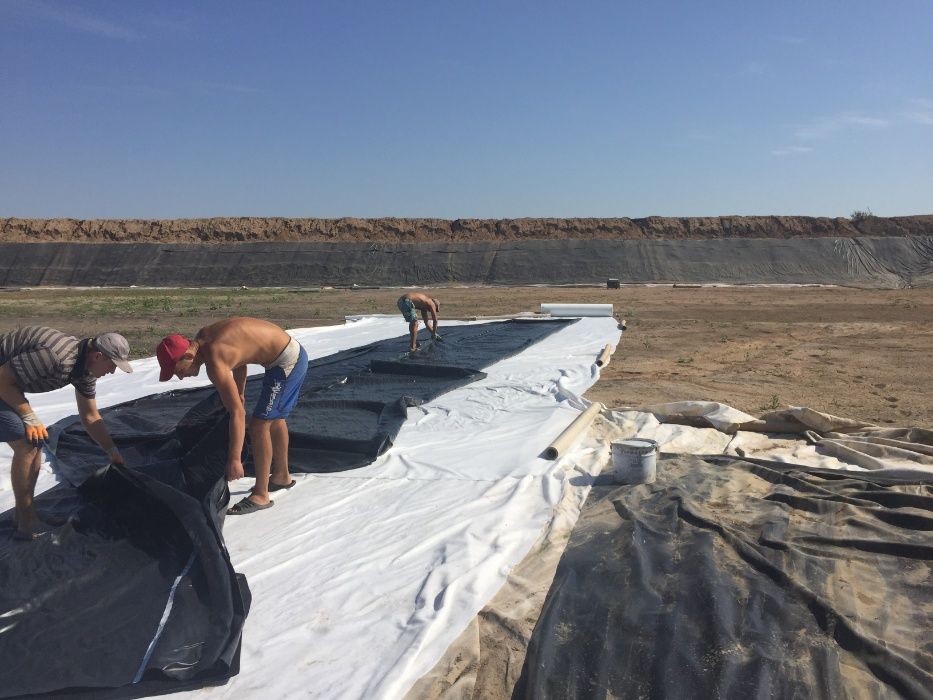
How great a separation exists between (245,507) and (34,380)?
46.2 inches

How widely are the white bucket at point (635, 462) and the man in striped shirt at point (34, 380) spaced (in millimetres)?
2547

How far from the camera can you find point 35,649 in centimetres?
230

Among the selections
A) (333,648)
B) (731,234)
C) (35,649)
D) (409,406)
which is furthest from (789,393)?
(731,234)

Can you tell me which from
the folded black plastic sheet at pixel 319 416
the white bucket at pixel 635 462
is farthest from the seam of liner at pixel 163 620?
the white bucket at pixel 635 462

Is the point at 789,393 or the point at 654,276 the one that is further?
the point at 654,276

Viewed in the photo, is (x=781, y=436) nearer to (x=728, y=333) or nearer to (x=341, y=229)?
(x=728, y=333)

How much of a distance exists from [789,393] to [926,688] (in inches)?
205

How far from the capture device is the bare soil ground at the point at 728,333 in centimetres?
677

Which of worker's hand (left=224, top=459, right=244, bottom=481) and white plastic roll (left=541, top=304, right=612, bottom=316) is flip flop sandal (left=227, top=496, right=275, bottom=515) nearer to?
worker's hand (left=224, top=459, right=244, bottom=481)

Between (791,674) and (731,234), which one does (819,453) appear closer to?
(791,674)

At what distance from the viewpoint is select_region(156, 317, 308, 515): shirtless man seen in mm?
3215

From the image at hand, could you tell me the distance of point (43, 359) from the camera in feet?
9.75

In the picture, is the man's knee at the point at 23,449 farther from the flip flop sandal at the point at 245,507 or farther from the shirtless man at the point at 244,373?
the flip flop sandal at the point at 245,507

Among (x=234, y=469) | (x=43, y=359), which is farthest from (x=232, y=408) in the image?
(x=43, y=359)
